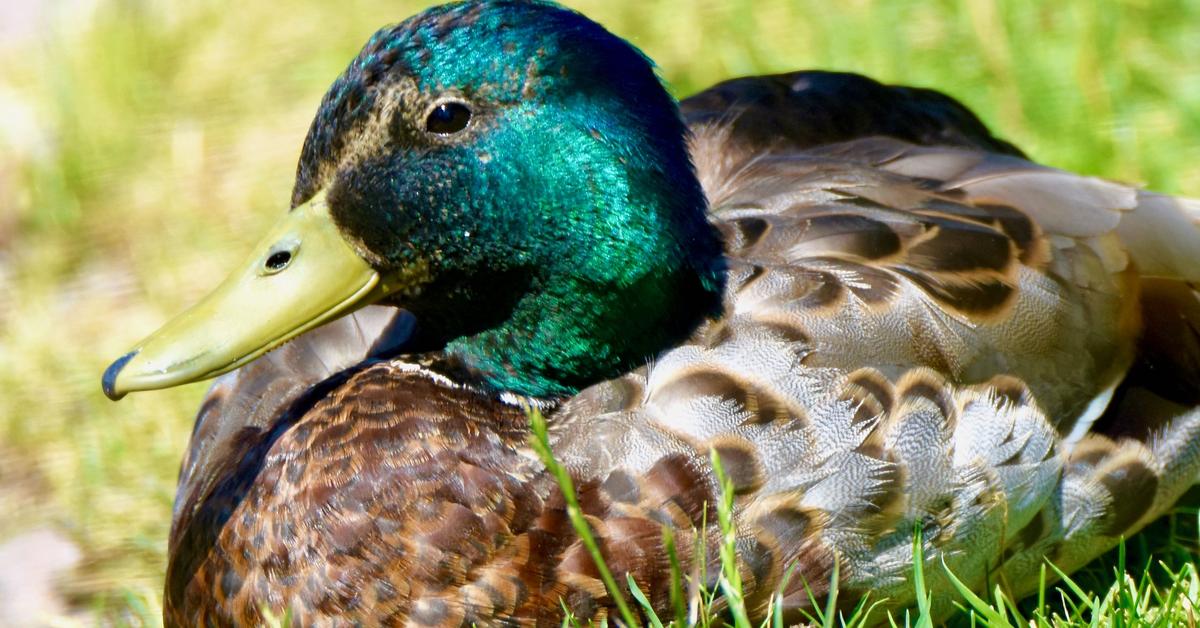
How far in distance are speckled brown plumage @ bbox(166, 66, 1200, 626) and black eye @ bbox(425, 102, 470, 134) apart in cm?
50

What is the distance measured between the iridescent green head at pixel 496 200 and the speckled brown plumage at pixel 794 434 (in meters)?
0.16

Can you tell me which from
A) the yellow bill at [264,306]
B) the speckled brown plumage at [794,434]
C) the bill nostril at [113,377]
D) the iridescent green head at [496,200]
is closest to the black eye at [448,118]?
the iridescent green head at [496,200]

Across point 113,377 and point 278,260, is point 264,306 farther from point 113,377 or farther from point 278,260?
point 113,377

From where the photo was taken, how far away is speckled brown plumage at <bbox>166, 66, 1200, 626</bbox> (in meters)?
2.67

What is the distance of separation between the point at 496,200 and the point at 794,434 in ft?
2.17

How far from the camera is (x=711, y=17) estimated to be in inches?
212

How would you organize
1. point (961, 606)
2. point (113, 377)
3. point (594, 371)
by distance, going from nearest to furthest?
1. point (113, 377)
2. point (961, 606)
3. point (594, 371)

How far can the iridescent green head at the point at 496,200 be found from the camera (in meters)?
2.62

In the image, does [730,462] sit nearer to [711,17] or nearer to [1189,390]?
[1189,390]

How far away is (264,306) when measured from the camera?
2.66 m

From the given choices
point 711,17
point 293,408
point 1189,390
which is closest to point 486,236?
point 293,408

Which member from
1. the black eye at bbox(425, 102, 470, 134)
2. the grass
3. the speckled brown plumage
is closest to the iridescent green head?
the black eye at bbox(425, 102, 470, 134)

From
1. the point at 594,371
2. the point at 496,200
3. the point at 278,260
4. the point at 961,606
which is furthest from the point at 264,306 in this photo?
the point at 961,606

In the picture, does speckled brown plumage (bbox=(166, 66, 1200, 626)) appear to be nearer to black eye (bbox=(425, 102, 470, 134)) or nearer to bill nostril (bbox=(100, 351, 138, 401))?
bill nostril (bbox=(100, 351, 138, 401))
